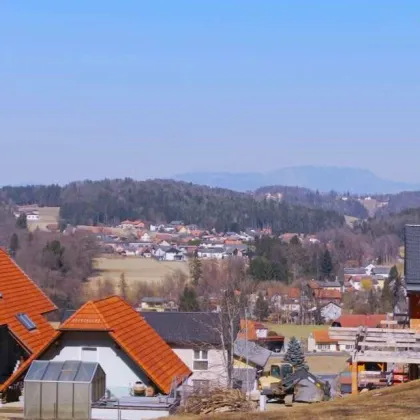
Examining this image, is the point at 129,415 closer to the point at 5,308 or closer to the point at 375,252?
the point at 5,308

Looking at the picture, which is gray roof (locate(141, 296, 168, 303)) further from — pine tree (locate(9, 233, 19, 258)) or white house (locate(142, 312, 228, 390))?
white house (locate(142, 312, 228, 390))

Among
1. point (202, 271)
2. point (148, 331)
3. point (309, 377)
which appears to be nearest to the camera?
point (148, 331)

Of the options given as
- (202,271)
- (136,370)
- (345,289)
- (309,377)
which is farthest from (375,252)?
(136,370)

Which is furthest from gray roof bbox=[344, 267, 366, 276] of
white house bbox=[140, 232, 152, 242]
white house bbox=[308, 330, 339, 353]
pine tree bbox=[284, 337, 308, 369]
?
pine tree bbox=[284, 337, 308, 369]

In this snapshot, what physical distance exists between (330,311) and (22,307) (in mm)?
68682

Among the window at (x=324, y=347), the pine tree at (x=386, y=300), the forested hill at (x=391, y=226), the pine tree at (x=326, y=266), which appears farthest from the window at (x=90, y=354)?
the forested hill at (x=391, y=226)

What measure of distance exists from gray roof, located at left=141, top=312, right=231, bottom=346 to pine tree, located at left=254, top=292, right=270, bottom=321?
49202mm

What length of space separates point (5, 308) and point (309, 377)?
10.0m

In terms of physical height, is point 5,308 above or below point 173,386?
above

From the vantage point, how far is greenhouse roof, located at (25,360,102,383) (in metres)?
15.9

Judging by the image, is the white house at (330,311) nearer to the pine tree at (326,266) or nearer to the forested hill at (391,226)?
the pine tree at (326,266)

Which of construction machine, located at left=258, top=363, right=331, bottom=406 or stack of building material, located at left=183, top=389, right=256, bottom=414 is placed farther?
construction machine, located at left=258, top=363, right=331, bottom=406

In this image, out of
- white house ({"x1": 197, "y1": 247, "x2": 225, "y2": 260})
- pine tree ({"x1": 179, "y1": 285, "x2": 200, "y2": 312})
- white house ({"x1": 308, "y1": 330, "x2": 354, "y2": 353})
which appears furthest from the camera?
white house ({"x1": 197, "y1": 247, "x2": 225, "y2": 260})

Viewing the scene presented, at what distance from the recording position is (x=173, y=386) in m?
16.6
